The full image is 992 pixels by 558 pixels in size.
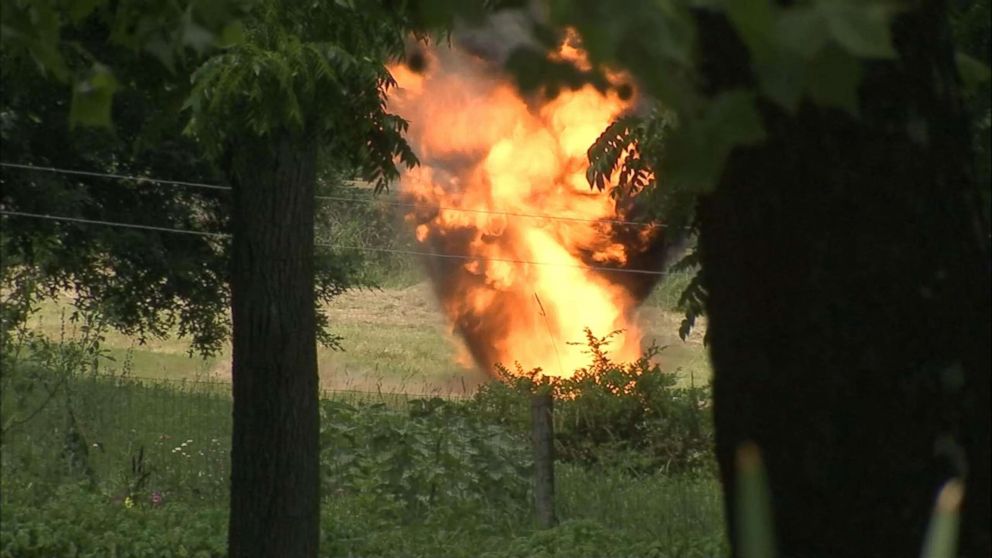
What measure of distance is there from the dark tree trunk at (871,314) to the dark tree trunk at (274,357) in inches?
214

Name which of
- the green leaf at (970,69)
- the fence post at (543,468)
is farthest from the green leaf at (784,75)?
the fence post at (543,468)

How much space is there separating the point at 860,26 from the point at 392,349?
1026 inches

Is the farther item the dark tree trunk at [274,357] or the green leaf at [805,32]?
the dark tree trunk at [274,357]

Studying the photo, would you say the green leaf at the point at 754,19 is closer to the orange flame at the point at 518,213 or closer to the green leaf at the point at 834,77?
the green leaf at the point at 834,77

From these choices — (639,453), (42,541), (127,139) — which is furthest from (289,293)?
(127,139)

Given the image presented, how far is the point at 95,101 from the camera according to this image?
355 cm

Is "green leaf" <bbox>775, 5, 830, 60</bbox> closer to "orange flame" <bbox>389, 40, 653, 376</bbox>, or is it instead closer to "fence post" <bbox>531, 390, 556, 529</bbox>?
"fence post" <bbox>531, 390, 556, 529</bbox>

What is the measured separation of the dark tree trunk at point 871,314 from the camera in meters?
3.10

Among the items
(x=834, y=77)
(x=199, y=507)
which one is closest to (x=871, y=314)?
(x=834, y=77)

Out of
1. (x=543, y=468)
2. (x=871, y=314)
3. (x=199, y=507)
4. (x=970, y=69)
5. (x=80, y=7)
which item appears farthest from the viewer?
(x=199, y=507)

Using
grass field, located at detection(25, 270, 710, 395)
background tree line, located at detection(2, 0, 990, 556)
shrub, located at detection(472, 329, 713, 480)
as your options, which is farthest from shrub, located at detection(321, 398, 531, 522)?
background tree line, located at detection(2, 0, 990, 556)

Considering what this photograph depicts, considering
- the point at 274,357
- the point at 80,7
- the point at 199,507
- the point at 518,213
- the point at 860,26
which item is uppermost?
the point at 518,213

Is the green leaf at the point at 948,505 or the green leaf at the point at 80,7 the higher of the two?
the green leaf at the point at 80,7

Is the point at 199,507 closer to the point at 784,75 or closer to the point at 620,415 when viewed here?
the point at 620,415
